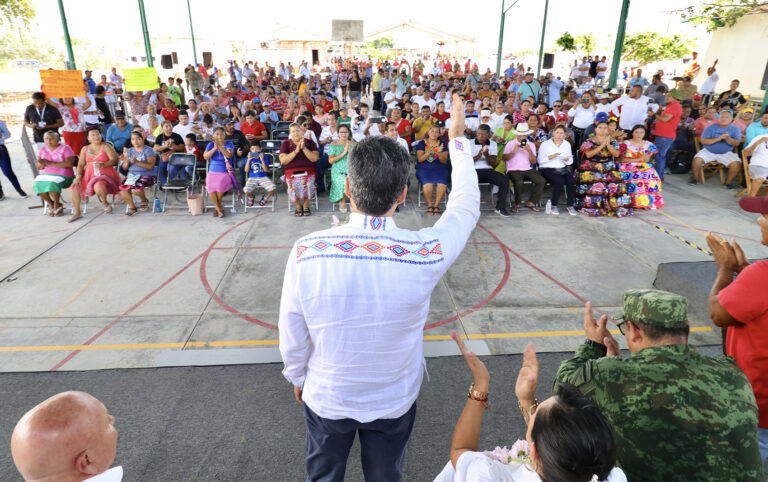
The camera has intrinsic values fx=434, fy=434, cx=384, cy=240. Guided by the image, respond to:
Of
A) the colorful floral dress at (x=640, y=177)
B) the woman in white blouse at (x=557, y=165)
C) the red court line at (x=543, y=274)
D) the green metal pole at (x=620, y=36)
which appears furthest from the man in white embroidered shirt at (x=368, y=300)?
the green metal pole at (x=620, y=36)

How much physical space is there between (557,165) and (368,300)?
25.2 feet

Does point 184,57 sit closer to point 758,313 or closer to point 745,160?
point 745,160

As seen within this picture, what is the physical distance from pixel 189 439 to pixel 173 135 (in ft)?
24.2

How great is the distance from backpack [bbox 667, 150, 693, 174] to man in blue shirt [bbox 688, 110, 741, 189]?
1.04 m

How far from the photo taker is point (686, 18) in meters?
17.8

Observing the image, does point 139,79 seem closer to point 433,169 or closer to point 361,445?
point 433,169

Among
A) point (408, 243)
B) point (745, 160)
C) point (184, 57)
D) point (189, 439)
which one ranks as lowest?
point (189, 439)

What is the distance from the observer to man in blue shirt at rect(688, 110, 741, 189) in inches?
363

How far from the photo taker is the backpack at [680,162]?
421 inches

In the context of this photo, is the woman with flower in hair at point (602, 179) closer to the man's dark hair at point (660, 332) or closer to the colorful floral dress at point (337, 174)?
the colorful floral dress at point (337, 174)

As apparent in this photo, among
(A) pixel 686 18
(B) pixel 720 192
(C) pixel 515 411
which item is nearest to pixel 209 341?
(C) pixel 515 411

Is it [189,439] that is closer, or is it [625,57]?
[189,439]

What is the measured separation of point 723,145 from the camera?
9359 mm

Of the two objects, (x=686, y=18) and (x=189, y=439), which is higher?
(x=686, y=18)
